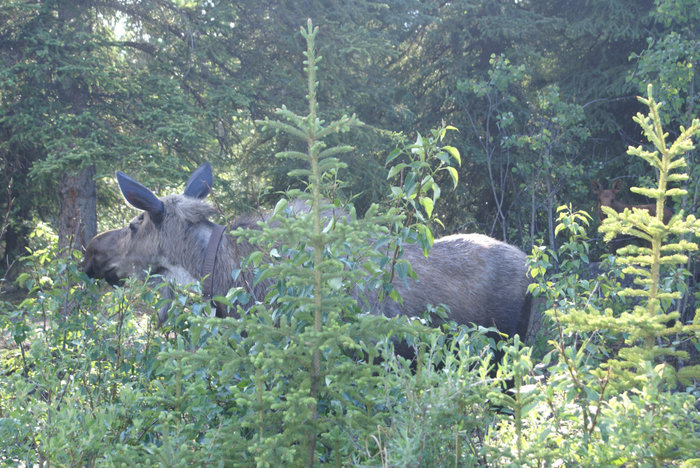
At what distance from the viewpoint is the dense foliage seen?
94.1 inches

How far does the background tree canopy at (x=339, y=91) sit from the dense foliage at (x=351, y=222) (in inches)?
2.7

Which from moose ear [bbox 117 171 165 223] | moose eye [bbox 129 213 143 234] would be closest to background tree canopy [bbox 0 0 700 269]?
moose eye [bbox 129 213 143 234]

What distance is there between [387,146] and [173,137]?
4377 millimetres

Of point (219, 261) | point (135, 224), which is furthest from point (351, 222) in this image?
point (135, 224)

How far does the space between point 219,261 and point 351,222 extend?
122 inches

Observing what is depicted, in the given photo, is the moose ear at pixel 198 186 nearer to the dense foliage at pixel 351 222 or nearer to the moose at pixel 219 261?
the moose at pixel 219 261

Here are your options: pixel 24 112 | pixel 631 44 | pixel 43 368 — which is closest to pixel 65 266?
pixel 43 368

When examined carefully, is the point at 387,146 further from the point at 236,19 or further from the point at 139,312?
the point at 139,312

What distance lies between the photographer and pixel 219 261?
209 inches

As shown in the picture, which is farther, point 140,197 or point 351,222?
point 140,197

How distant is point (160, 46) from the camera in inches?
492

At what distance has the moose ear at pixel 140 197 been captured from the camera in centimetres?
535

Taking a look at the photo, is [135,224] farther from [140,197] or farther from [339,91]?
[339,91]

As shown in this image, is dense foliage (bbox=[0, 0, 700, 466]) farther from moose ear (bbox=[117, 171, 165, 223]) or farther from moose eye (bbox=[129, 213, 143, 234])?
moose eye (bbox=[129, 213, 143, 234])
